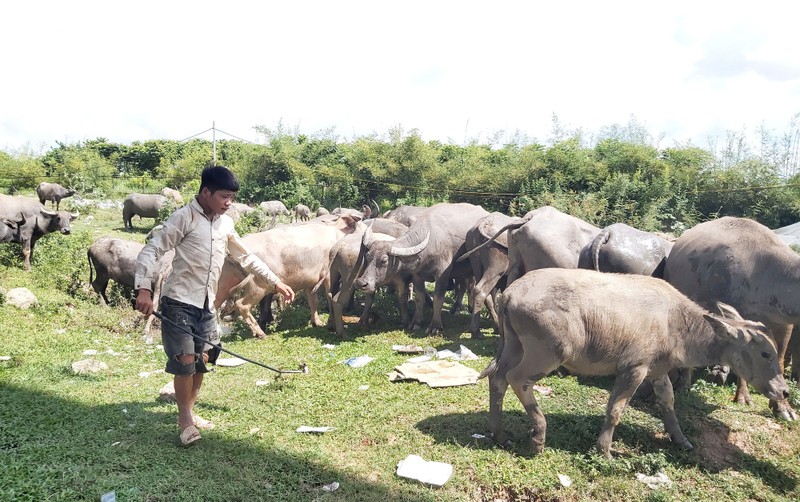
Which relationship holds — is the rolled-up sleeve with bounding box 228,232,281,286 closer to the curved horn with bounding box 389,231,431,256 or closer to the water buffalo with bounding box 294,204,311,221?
the curved horn with bounding box 389,231,431,256

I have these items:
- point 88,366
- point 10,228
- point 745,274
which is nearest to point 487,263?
point 745,274

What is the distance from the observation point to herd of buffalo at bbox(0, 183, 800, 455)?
4.53m

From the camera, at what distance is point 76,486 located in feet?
12.4

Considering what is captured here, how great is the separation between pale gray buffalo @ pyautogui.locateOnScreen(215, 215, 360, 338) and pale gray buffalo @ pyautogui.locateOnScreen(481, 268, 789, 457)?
4929mm

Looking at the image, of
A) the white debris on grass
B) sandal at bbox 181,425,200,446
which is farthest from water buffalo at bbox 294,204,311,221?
sandal at bbox 181,425,200,446

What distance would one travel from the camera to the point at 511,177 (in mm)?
20906

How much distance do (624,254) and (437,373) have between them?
279 cm

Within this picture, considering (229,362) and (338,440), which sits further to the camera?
(229,362)

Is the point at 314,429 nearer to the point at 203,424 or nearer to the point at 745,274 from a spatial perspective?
the point at 203,424

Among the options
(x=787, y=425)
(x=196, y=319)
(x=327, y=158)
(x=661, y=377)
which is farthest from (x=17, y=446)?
(x=327, y=158)

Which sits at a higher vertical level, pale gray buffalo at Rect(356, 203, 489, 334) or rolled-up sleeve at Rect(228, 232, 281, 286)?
rolled-up sleeve at Rect(228, 232, 281, 286)

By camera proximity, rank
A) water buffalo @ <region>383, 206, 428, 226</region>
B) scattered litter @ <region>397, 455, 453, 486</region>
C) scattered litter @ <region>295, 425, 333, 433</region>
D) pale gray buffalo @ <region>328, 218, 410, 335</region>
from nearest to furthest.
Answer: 1. scattered litter @ <region>397, 455, 453, 486</region>
2. scattered litter @ <region>295, 425, 333, 433</region>
3. pale gray buffalo @ <region>328, 218, 410, 335</region>
4. water buffalo @ <region>383, 206, 428, 226</region>

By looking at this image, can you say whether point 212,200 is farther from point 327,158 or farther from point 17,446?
point 327,158

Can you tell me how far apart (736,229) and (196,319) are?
5.88 metres
